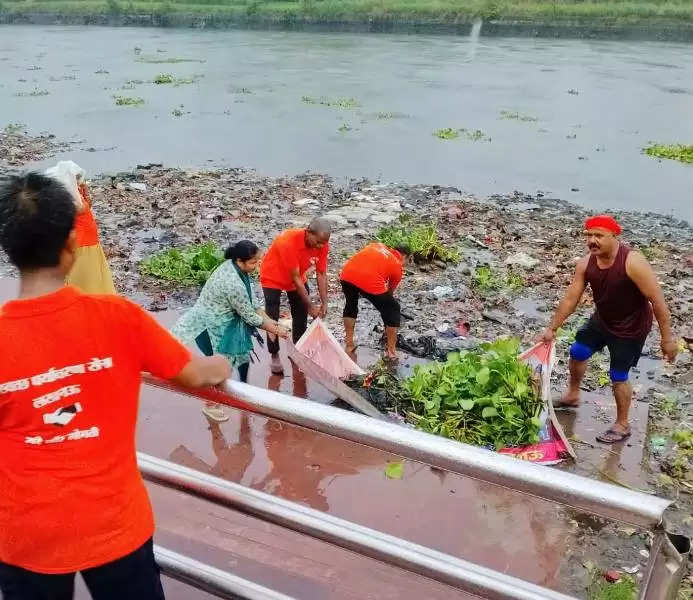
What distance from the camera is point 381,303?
5.77 metres

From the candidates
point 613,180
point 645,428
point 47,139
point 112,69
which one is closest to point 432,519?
A: point 645,428

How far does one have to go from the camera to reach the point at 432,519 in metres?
3.91

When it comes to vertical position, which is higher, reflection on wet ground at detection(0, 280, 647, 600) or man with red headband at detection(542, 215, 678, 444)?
man with red headband at detection(542, 215, 678, 444)

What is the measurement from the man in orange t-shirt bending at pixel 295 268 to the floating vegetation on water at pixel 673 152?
1257cm

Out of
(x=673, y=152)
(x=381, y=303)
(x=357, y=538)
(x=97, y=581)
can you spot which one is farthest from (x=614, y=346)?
(x=673, y=152)

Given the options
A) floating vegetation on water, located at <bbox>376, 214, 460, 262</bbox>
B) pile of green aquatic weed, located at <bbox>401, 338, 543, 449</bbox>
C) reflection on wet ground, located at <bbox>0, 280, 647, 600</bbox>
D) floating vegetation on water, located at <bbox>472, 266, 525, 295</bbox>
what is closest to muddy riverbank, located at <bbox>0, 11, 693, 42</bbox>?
floating vegetation on water, located at <bbox>376, 214, 460, 262</bbox>

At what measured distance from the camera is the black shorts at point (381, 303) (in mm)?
5742

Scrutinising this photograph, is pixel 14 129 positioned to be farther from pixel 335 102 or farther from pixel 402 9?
pixel 402 9

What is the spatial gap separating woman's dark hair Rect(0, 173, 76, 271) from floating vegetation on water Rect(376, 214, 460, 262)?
641cm

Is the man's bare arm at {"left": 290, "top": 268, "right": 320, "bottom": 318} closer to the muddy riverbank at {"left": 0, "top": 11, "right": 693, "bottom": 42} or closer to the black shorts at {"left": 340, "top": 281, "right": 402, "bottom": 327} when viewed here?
the black shorts at {"left": 340, "top": 281, "right": 402, "bottom": 327}

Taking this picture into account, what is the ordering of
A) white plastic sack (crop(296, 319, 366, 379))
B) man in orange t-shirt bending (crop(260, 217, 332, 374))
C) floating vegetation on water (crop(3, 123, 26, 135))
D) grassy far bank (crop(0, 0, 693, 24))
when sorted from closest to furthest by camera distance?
1. white plastic sack (crop(296, 319, 366, 379))
2. man in orange t-shirt bending (crop(260, 217, 332, 374))
3. floating vegetation on water (crop(3, 123, 26, 135))
4. grassy far bank (crop(0, 0, 693, 24))

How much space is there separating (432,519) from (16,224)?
3060 mm

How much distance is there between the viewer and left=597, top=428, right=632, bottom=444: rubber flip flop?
4.81m

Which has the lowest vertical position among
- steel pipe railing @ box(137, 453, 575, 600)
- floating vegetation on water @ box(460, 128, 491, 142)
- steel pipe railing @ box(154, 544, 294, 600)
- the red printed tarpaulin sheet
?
floating vegetation on water @ box(460, 128, 491, 142)
